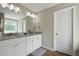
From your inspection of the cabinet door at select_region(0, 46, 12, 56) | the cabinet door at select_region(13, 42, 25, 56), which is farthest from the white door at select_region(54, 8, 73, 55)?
the cabinet door at select_region(0, 46, 12, 56)

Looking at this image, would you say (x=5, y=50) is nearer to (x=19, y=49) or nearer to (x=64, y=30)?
(x=19, y=49)

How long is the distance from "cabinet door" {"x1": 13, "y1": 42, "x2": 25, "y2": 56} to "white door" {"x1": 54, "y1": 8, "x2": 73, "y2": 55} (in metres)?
1.47

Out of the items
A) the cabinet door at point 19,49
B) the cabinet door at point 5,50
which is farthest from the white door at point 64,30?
the cabinet door at point 5,50

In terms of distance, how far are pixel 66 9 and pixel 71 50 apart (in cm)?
144

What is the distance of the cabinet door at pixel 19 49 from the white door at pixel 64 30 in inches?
57.8

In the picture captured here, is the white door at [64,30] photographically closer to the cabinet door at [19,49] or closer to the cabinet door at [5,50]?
the cabinet door at [19,49]

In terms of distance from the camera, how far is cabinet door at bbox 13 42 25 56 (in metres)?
1.92

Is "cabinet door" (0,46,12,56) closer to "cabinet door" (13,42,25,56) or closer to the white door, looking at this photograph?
"cabinet door" (13,42,25,56)

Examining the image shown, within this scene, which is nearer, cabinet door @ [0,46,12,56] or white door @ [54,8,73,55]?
cabinet door @ [0,46,12,56]

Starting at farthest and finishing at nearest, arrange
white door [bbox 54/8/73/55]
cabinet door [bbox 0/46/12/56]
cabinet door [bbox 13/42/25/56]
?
white door [bbox 54/8/73/55] → cabinet door [bbox 13/42/25/56] → cabinet door [bbox 0/46/12/56]

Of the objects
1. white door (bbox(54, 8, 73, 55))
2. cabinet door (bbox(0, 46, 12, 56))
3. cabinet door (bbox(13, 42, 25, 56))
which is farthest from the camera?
white door (bbox(54, 8, 73, 55))

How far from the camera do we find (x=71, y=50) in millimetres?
2549

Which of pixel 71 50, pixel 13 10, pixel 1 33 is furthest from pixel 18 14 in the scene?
pixel 71 50

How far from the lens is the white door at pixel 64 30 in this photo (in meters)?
2.62
